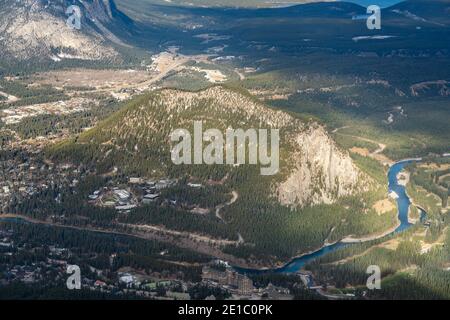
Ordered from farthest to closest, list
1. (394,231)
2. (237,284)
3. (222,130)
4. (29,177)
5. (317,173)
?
(222,130) → (29,177) → (317,173) → (394,231) → (237,284)

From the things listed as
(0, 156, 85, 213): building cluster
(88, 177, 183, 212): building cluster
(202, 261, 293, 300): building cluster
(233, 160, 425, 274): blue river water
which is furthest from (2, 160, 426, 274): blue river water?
(88, 177, 183, 212): building cluster

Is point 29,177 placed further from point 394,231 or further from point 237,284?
point 394,231

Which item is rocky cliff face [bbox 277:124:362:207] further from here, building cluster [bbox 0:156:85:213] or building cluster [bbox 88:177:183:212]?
building cluster [bbox 0:156:85:213]

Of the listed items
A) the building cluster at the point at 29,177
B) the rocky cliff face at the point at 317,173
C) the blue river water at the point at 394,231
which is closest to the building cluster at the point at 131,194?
the building cluster at the point at 29,177

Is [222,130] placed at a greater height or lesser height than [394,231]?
greater

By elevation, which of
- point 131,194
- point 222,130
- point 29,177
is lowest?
point 131,194

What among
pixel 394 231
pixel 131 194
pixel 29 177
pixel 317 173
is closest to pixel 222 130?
pixel 317 173

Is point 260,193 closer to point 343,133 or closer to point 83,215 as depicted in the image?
point 83,215
